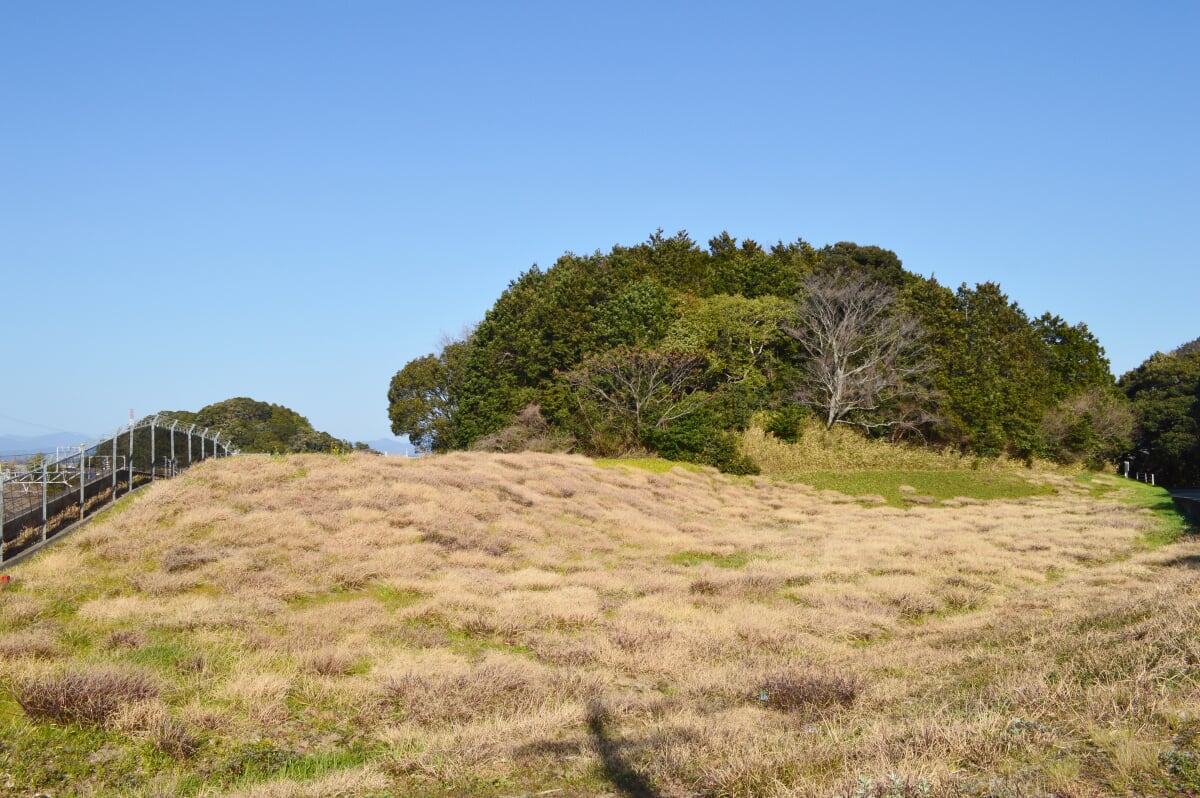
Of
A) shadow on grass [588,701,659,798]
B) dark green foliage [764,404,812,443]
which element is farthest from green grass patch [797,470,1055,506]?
shadow on grass [588,701,659,798]

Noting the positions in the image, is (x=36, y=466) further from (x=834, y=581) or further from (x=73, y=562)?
(x=834, y=581)

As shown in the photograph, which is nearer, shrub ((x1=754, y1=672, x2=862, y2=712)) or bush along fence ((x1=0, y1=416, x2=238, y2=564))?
shrub ((x1=754, y1=672, x2=862, y2=712))

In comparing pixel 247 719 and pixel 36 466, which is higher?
pixel 36 466

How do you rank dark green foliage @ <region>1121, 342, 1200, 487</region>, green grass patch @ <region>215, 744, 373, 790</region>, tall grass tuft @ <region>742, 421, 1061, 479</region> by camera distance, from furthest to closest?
dark green foliage @ <region>1121, 342, 1200, 487</region>, tall grass tuft @ <region>742, 421, 1061, 479</region>, green grass patch @ <region>215, 744, 373, 790</region>

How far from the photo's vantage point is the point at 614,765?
21.8 feet

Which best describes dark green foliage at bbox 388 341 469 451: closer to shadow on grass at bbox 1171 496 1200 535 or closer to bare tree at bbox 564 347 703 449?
bare tree at bbox 564 347 703 449

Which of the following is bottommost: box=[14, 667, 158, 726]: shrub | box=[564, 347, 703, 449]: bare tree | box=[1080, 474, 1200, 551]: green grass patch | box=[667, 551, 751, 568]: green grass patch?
box=[667, 551, 751, 568]: green grass patch

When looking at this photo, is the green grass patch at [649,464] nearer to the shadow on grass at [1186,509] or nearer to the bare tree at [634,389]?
the bare tree at [634,389]

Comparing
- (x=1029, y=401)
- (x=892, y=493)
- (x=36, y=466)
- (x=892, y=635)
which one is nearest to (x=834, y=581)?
(x=892, y=635)

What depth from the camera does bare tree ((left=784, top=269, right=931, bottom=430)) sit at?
45812 millimetres

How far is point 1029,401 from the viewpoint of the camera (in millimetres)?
48406

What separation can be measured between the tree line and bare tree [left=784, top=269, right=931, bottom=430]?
121 mm

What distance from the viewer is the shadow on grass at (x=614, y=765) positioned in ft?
19.9

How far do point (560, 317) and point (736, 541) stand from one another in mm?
26737
